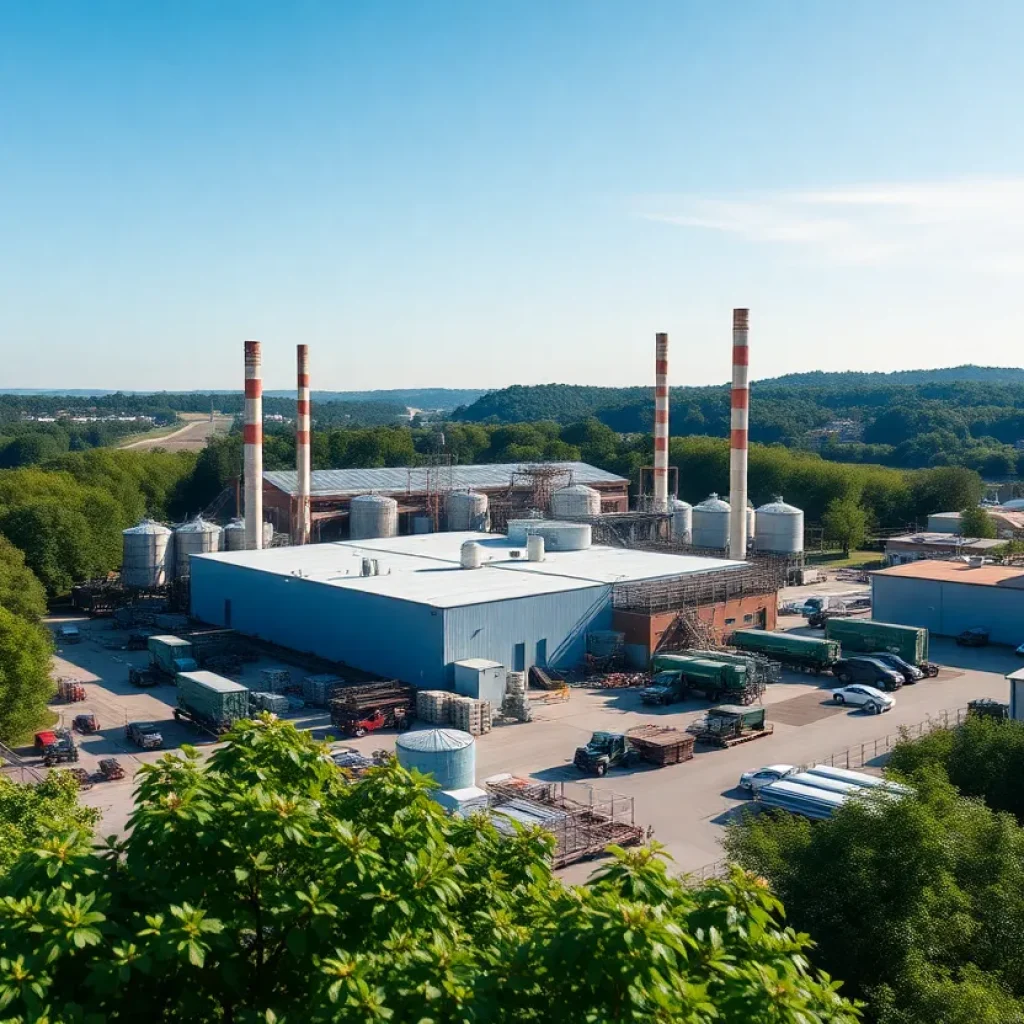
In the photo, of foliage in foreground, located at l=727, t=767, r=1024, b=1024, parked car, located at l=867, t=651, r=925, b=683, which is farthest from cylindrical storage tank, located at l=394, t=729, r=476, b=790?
parked car, located at l=867, t=651, r=925, b=683

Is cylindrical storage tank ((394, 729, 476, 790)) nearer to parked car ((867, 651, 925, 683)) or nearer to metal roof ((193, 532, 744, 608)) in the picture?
metal roof ((193, 532, 744, 608))

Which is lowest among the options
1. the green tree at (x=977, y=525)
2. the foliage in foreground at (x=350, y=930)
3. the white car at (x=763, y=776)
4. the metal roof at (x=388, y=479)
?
the white car at (x=763, y=776)

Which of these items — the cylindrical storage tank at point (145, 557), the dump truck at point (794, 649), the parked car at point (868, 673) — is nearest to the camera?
the parked car at point (868, 673)

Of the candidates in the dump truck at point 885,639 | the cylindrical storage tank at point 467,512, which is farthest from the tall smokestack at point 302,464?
the dump truck at point 885,639

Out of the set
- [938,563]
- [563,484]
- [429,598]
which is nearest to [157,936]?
[429,598]

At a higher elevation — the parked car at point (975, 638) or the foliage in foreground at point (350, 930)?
the foliage in foreground at point (350, 930)

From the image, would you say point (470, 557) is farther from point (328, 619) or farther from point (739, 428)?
point (739, 428)

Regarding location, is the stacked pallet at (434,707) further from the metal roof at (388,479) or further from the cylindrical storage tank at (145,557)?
the metal roof at (388,479)
